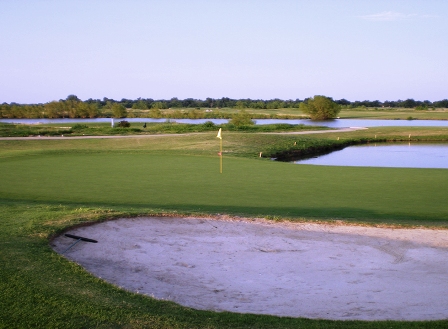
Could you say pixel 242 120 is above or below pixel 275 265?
above

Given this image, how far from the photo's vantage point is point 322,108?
110 meters

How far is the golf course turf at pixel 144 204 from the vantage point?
5562 mm

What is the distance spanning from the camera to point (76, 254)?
877 centimetres

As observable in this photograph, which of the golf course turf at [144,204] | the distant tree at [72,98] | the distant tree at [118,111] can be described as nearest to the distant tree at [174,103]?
the distant tree at [72,98]

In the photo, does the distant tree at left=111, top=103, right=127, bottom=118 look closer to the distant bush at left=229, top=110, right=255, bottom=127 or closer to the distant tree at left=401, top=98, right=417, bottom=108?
the distant bush at left=229, top=110, right=255, bottom=127

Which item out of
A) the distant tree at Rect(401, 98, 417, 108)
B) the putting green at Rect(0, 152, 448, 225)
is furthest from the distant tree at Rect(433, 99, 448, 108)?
the putting green at Rect(0, 152, 448, 225)

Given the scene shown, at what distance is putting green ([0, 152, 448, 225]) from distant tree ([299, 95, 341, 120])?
89338 mm

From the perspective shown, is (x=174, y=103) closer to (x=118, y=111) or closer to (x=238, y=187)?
(x=118, y=111)

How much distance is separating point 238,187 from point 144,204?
154 inches

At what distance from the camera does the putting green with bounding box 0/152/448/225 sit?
1335cm

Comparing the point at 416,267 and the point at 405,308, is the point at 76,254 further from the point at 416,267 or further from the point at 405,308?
the point at 416,267

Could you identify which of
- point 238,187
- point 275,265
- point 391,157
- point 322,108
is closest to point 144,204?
point 238,187

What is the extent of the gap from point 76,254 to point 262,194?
773 centimetres

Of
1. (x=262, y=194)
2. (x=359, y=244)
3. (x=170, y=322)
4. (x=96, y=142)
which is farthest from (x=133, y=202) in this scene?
(x=96, y=142)
